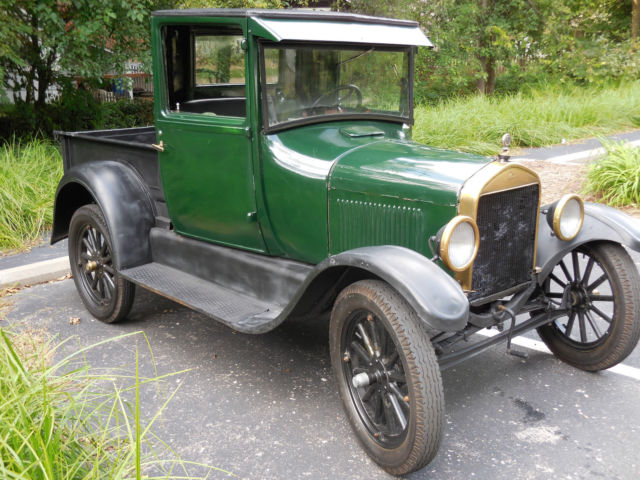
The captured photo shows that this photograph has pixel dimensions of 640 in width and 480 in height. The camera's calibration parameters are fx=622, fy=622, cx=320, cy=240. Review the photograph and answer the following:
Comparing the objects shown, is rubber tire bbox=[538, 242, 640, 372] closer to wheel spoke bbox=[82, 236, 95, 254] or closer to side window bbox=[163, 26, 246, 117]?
side window bbox=[163, 26, 246, 117]

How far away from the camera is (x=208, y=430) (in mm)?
2898

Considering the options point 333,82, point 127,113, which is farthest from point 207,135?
point 127,113

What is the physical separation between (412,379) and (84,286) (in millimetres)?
2718

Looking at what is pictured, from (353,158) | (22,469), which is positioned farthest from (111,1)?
(22,469)

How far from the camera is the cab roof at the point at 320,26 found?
3.04 m

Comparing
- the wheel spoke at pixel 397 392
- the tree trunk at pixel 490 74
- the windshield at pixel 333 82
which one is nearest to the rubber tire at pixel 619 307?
the wheel spoke at pixel 397 392

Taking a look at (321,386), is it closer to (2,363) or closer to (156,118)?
(2,363)

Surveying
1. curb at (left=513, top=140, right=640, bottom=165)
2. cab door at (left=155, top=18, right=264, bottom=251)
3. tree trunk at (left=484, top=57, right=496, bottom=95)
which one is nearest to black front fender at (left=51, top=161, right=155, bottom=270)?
cab door at (left=155, top=18, right=264, bottom=251)

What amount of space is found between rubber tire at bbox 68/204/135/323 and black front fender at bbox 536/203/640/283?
246cm

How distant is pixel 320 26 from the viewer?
3.17m

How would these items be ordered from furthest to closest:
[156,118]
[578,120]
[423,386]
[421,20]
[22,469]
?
1. [421,20]
2. [578,120]
3. [156,118]
4. [423,386]
5. [22,469]

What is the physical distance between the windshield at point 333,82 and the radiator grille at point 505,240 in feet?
3.41

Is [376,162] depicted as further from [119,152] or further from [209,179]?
[119,152]

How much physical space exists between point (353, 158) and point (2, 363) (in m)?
1.80
